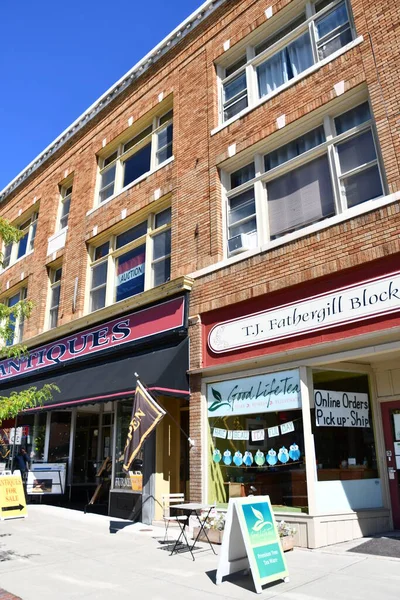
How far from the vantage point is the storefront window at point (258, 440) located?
28.8ft

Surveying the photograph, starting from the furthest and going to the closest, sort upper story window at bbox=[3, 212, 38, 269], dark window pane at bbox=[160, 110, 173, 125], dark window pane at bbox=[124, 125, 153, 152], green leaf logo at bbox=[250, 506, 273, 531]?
1. upper story window at bbox=[3, 212, 38, 269]
2. dark window pane at bbox=[124, 125, 153, 152]
3. dark window pane at bbox=[160, 110, 173, 125]
4. green leaf logo at bbox=[250, 506, 273, 531]

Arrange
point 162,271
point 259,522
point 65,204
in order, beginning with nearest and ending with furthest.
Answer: point 259,522 → point 162,271 → point 65,204

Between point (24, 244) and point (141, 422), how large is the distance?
47.3 feet

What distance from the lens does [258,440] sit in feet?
31.1

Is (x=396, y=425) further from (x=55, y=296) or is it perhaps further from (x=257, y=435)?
(x=55, y=296)

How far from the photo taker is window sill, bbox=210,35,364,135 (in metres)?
9.98

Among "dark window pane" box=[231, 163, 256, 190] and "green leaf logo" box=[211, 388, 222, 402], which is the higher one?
"dark window pane" box=[231, 163, 256, 190]

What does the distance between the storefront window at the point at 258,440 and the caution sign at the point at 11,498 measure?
17.4 feet

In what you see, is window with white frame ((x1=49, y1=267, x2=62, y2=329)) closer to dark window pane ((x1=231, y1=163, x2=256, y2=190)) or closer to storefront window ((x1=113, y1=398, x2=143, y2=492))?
storefront window ((x1=113, y1=398, x2=143, y2=492))

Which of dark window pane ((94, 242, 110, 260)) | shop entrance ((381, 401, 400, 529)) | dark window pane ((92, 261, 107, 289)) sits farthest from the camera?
dark window pane ((94, 242, 110, 260))

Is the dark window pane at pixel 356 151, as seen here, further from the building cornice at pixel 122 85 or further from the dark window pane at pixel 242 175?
the building cornice at pixel 122 85

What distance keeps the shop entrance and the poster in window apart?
739 cm

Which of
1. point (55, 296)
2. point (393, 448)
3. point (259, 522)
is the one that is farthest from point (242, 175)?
point (55, 296)

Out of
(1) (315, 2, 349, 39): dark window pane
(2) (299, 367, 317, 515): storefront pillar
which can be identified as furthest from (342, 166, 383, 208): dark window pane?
(1) (315, 2, 349, 39): dark window pane
